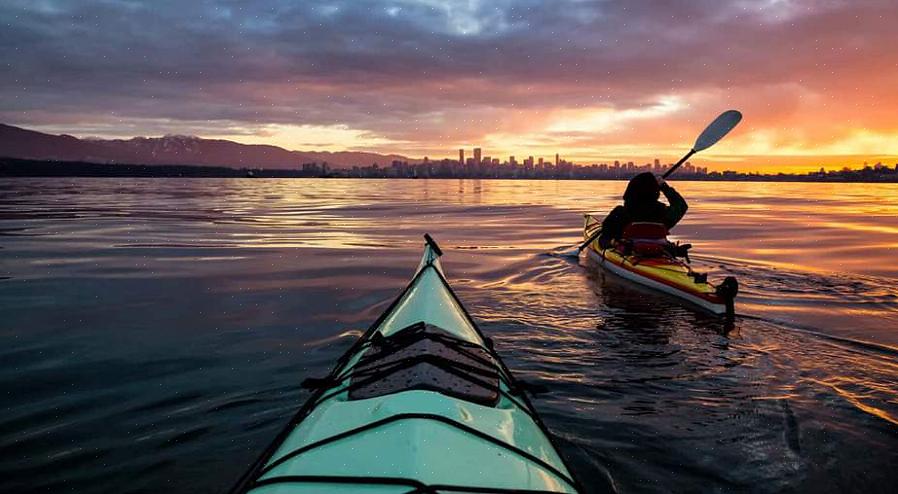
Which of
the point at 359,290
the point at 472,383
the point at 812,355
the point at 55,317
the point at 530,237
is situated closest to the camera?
the point at 472,383

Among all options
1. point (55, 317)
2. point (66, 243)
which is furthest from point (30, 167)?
point (55, 317)

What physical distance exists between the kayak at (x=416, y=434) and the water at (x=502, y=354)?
1089mm

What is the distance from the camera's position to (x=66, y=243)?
46.9ft

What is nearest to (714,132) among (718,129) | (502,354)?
(718,129)

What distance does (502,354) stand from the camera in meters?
6.19

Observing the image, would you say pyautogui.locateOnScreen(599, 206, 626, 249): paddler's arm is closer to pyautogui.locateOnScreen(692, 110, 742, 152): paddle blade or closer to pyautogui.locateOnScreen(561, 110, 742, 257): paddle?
pyautogui.locateOnScreen(561, 110, 742, 257): paddle

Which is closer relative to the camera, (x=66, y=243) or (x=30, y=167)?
(x=66, y=243)

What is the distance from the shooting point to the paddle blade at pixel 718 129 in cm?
1230

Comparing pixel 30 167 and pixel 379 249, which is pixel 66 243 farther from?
pixel 30 167

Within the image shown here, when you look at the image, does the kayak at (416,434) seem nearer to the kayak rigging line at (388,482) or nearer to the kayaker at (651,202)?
the kayak rigging line at (388,482)

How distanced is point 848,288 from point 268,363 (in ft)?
32.8

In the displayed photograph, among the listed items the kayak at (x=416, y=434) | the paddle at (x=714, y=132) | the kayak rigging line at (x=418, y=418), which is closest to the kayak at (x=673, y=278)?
the paddle at (x=714, y=132)

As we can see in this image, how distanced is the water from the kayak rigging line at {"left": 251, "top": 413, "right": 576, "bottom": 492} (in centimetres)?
133

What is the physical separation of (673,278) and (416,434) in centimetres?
747
